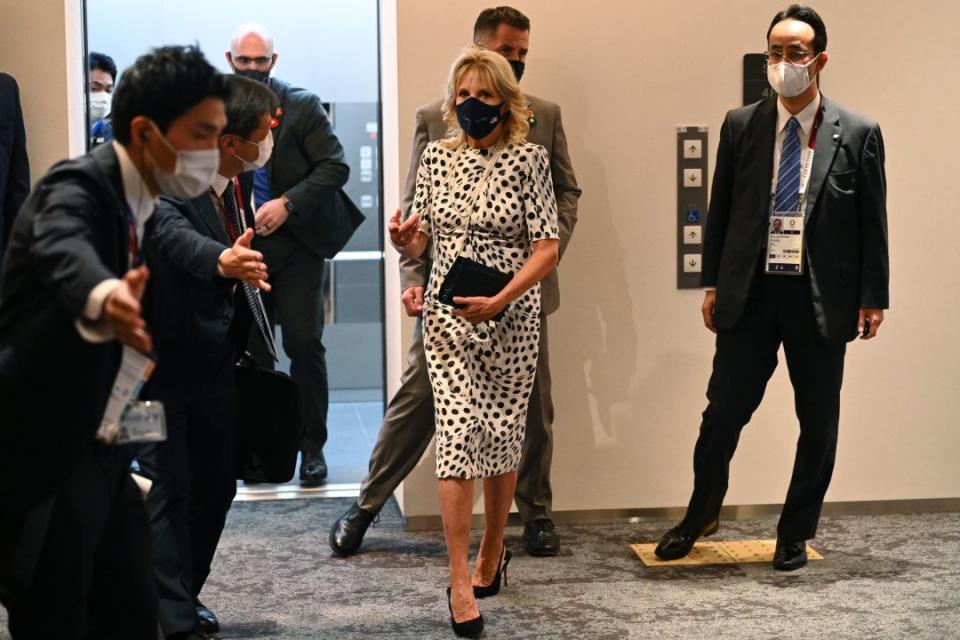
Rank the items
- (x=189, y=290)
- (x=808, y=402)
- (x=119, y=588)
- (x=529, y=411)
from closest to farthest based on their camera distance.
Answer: (x=119, y=588)
(x=189, y=290)
(x=808, y=402)
(x=529, y=411)

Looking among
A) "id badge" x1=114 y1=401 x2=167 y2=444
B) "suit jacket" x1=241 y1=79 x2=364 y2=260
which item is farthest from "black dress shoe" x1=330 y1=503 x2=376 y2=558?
"id badge" x1=114 y1=401 x2=167 y2=444

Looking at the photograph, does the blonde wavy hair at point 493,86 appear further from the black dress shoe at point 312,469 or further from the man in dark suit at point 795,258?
the black dress shoe at point 312,469

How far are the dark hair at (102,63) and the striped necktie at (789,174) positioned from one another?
282 centimetres

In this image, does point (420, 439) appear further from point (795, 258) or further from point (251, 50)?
point (251, 50)

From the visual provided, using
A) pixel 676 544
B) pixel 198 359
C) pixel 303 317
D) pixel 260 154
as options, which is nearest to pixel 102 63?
pixel 303 317

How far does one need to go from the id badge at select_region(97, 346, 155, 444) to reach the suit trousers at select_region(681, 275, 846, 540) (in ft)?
8.21

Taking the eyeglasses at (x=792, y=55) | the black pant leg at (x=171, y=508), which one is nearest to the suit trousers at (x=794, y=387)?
the eyeglasses at (x=792, y=55)

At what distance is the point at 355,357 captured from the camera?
6039 mm

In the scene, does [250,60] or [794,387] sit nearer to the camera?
[794,387]

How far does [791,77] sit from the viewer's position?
4.25 meters

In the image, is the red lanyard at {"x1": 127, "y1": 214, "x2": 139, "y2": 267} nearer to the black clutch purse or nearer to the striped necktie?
the black clutch purse

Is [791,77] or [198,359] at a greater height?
[791,77]

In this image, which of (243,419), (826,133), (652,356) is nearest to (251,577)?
(243,419)

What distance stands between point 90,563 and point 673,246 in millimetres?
3198
